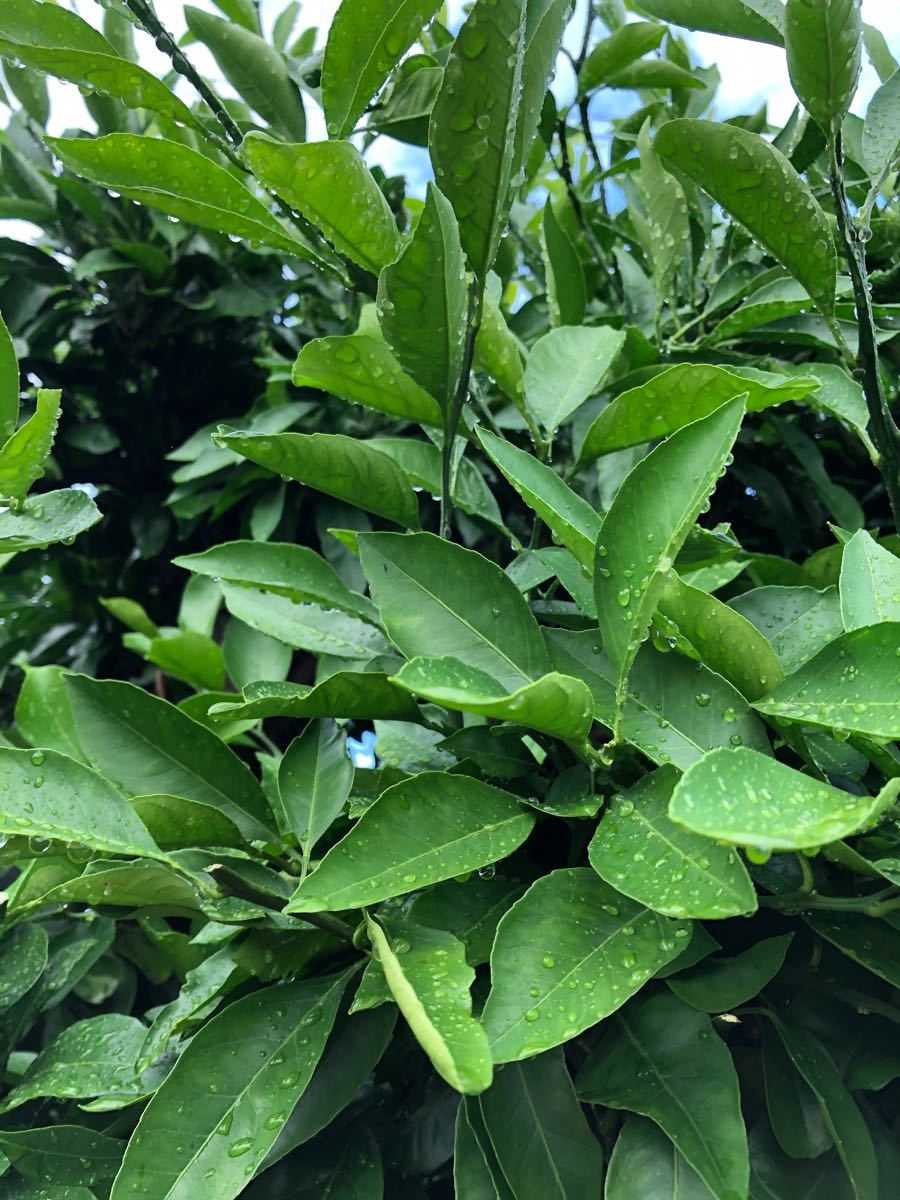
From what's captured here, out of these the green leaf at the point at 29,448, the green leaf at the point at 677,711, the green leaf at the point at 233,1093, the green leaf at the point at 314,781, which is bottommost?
the green leaf at the point at 233,1093

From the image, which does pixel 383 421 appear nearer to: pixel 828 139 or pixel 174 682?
pixel 174 682

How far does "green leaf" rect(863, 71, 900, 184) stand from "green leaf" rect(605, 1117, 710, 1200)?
562 mm

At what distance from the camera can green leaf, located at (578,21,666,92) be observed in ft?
2.53

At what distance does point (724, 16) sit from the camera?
0.60 m

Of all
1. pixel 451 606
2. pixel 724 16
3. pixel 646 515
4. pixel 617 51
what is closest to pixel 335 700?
pixel 451 606

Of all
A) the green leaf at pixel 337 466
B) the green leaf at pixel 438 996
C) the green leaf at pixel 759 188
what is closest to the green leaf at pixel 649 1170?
the green leaf at pixel 438 996

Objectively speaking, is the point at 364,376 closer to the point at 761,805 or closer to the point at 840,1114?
the point at 761,805

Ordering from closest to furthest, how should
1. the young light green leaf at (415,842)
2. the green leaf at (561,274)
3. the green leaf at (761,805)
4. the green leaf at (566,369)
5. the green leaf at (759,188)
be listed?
the green leaf at (761,805) < the young light green leaf at (415,842) < the green leaf at (759,188) < the green leaf at (566,369) < the green leaf at (561,274)

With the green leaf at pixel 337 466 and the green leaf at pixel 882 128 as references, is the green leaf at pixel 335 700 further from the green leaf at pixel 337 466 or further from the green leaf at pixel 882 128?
the green leaf at pixel 882 128

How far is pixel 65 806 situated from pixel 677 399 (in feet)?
1.26

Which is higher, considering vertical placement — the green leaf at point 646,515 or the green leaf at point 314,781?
the green leaf at point 646,515

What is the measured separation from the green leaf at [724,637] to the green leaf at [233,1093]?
252 millimetres

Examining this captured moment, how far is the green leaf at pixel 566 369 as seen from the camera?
60cm

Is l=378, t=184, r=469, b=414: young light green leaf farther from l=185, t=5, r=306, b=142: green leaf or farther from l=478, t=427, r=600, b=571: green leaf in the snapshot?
l=185, t=5, r=306, b=142: green leaf
